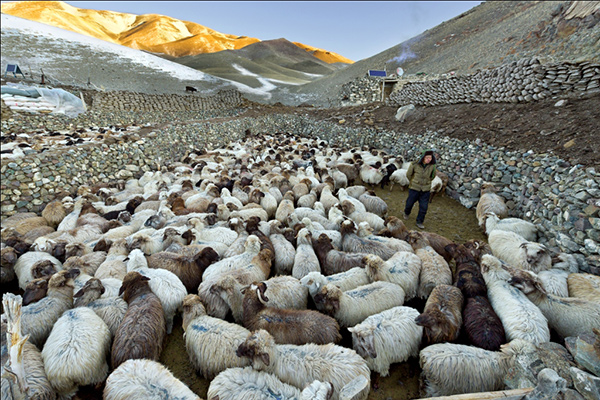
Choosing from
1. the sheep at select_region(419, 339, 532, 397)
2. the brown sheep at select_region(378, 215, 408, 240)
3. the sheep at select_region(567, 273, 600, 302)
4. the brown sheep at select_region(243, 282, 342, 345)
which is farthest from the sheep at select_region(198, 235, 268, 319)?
the sheep at select_region(567, 273, 600, 302)

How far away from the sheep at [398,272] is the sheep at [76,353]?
3.90 meters

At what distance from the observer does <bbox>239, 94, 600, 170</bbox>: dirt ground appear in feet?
21.4

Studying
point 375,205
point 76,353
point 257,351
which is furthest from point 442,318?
point 375,205

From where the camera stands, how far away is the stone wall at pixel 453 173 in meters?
5.27

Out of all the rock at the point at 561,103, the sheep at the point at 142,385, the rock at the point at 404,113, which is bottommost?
the sheep at the point at 142,385

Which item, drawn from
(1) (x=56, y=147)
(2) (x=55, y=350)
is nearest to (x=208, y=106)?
(1) (x=56, y=147)

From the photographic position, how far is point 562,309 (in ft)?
12.3

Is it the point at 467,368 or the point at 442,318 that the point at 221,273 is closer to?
the point at 442,318

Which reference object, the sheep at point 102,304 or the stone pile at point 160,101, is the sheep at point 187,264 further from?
the stone pile at point 160,101

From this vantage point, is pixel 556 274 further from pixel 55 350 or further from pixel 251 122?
pixel 251 122

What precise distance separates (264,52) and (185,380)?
87.1m

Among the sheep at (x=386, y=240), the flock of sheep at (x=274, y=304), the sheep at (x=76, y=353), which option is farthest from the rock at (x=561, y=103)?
the sheep at (x=76, y=353)

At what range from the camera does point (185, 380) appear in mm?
3551

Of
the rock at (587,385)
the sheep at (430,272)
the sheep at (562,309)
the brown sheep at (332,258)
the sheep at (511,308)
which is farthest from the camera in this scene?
the brown sheep at (332,258)
